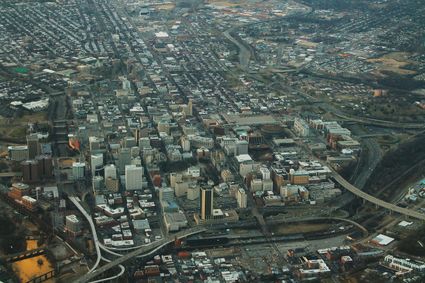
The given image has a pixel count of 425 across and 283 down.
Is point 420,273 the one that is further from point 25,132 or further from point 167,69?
point 167,69

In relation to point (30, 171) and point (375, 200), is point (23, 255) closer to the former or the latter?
point (30, 171)

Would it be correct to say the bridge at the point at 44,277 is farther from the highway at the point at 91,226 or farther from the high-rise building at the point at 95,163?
the high-rise building at the point at 95,163

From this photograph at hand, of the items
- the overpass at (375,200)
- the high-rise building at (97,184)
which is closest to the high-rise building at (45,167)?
the high-rise building at (97,184)

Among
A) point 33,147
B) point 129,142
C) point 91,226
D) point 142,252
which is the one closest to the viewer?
point 142,252

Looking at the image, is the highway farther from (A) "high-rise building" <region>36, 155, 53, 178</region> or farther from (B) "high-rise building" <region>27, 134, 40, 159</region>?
(B) "high-rise building" <region>27, 134, 40, 159</region>

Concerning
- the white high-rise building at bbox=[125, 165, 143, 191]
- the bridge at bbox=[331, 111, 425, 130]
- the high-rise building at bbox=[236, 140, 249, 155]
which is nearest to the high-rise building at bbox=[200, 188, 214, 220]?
the white high-rise building at bbox=[125, 165, 143, 191]

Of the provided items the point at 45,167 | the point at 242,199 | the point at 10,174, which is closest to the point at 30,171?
the point at 45,167
